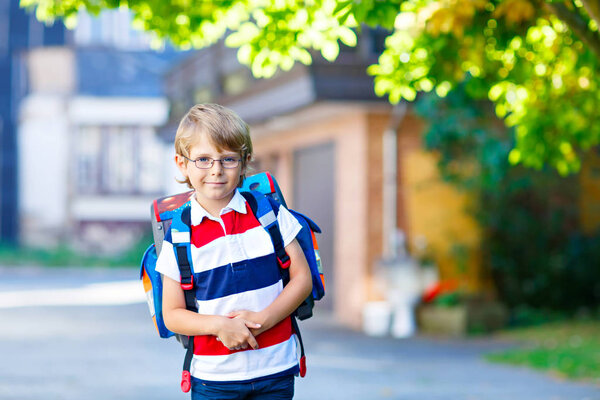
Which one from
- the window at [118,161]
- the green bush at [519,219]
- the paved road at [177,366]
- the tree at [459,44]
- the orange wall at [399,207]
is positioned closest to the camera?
the tree at [459,44]

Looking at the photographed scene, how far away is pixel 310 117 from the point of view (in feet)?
48.0

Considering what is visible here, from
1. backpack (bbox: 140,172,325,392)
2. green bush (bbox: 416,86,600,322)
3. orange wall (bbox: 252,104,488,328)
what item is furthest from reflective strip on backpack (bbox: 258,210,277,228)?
orange wall (bbox: 252,104,488,328)

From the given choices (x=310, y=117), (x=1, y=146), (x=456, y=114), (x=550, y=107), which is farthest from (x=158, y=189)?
(x=550, y=107)

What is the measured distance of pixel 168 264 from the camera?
3.06 m

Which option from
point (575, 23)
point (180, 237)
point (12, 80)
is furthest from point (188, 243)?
point (12, 80)

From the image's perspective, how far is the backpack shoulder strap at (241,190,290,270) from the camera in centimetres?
312

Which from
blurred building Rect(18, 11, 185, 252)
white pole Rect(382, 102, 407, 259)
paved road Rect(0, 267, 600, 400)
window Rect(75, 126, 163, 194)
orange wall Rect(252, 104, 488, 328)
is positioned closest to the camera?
paved road Rect(0, 267, 600, 400)

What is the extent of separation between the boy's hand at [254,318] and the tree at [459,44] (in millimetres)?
2654

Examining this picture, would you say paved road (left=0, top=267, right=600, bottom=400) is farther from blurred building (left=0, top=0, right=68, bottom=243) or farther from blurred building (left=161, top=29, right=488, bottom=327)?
blurred building (left=0, top=0, right=68, bottom=243)

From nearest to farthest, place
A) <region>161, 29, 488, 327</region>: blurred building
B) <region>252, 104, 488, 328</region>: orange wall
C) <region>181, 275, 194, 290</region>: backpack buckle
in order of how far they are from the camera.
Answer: <region>181, 275, 194, 290</region>: backpack buckle < <region>161, 29, 488, 327</region>: blurred building < <region>252, 104, 488, 328</region>: orange wall

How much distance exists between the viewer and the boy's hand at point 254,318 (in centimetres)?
299

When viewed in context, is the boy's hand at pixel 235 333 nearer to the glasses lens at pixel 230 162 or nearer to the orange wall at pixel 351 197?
the glasses lens at pixel 230 162

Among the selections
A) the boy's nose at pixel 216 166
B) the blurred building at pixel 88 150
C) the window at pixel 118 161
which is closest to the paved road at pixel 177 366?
the boy's nose at pixel 216 166

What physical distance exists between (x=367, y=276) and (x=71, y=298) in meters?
7.69
